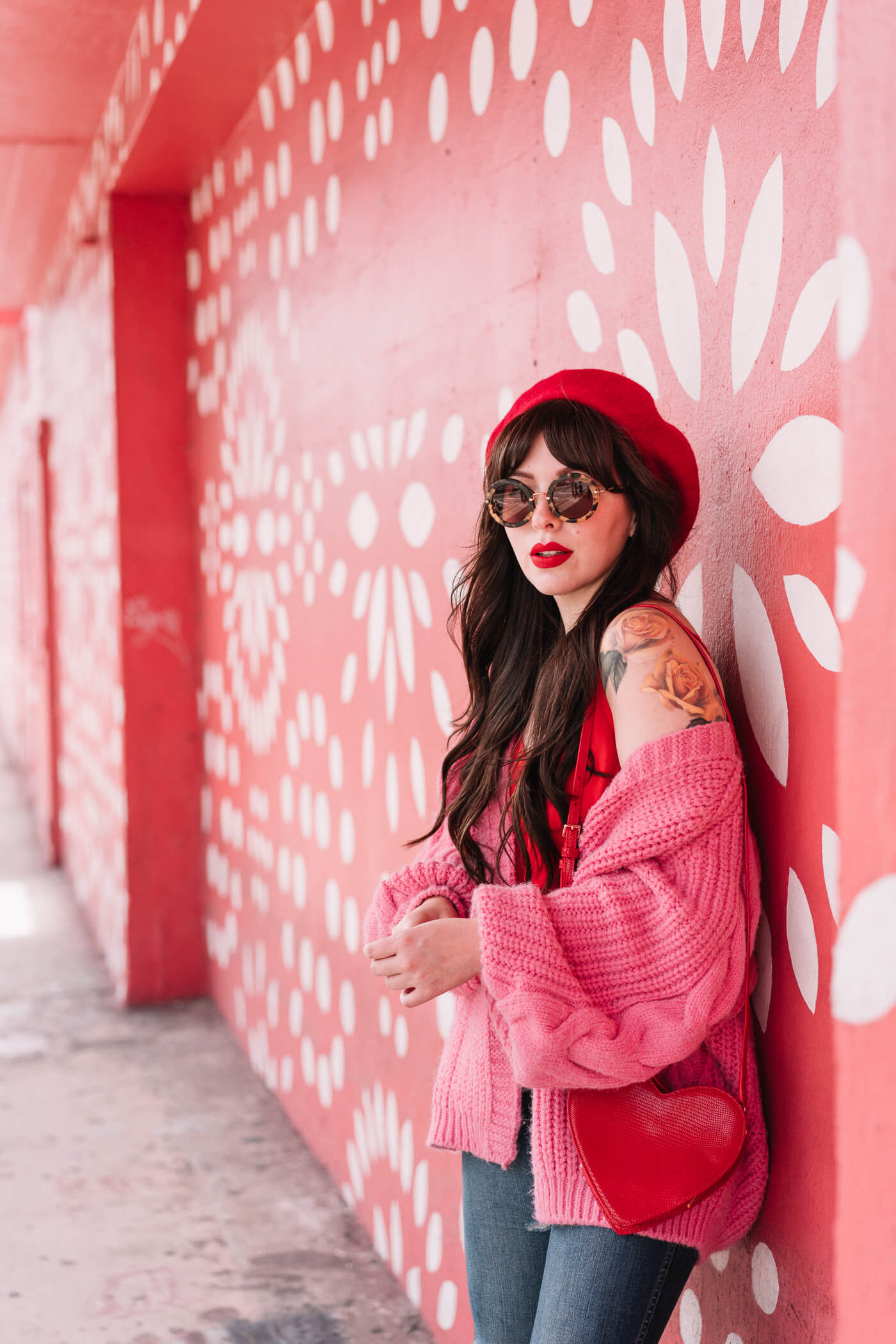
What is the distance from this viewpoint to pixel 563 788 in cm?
138

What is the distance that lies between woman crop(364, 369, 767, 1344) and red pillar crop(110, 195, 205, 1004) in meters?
3.32

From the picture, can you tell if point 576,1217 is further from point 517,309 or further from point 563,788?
point 517,309

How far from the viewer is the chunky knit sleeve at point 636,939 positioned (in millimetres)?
1208

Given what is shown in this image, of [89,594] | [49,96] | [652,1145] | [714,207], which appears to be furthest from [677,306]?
[89,594]

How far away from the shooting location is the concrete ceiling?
376cm

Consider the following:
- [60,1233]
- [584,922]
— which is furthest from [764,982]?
[60,1233]

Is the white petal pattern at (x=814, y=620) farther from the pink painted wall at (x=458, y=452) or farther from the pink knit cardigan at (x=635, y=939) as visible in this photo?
the pink knit cardigan at (x=635, y=939)

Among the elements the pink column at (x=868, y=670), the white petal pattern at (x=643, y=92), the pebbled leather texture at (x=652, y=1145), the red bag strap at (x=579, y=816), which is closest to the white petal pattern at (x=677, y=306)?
the white petal pattern at (x=643, y=92)

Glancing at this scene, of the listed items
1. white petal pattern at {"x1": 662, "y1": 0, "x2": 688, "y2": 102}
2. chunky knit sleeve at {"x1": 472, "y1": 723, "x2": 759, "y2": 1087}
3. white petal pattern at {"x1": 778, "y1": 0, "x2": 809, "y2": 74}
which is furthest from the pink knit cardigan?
white petal pattern at {"x1": 662, "y1": 0, "x2": 688, "y2": 102}

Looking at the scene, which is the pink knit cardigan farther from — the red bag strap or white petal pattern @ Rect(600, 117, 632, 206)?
white petal pattern @ Rect(600, 117, 632, 206)

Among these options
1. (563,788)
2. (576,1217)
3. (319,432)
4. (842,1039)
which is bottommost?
(576,1217)

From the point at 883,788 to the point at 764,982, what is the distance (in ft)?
1.69

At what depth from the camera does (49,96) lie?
446 centimetres

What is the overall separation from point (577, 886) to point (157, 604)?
3691 mm
